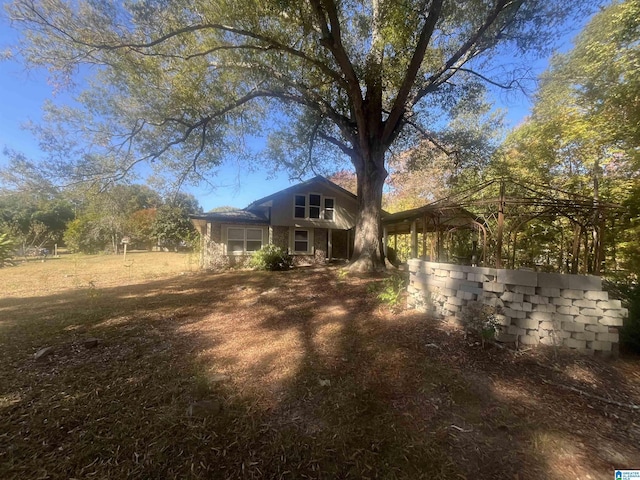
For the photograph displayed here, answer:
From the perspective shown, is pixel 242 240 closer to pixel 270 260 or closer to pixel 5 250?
pixel 270 260

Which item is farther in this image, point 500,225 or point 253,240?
point 253,240

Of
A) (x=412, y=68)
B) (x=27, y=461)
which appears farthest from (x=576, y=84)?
(x=27, y=461)

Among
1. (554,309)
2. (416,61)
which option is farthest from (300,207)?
(554,309)

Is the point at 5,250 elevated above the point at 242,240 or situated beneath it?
situated beneath

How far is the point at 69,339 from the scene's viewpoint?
4.38m

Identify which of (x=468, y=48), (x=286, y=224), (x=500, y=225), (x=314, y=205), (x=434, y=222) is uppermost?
(x=468, y=48)

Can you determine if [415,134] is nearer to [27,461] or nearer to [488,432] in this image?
[488,432]

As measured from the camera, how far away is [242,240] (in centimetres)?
1469

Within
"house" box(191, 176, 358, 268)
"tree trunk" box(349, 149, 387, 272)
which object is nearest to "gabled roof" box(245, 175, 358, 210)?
"house" box(191, 176, 358, 268)

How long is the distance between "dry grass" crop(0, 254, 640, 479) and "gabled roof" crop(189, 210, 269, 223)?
28.7ft

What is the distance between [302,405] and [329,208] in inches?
542

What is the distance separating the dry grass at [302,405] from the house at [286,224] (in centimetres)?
920

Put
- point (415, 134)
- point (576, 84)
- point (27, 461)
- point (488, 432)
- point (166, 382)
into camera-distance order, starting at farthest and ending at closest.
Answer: point (415, 134)
point (576, 84)
point (166, 382)
point (488, 432)
point (27, 461)

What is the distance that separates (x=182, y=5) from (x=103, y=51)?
2730 millimetres
